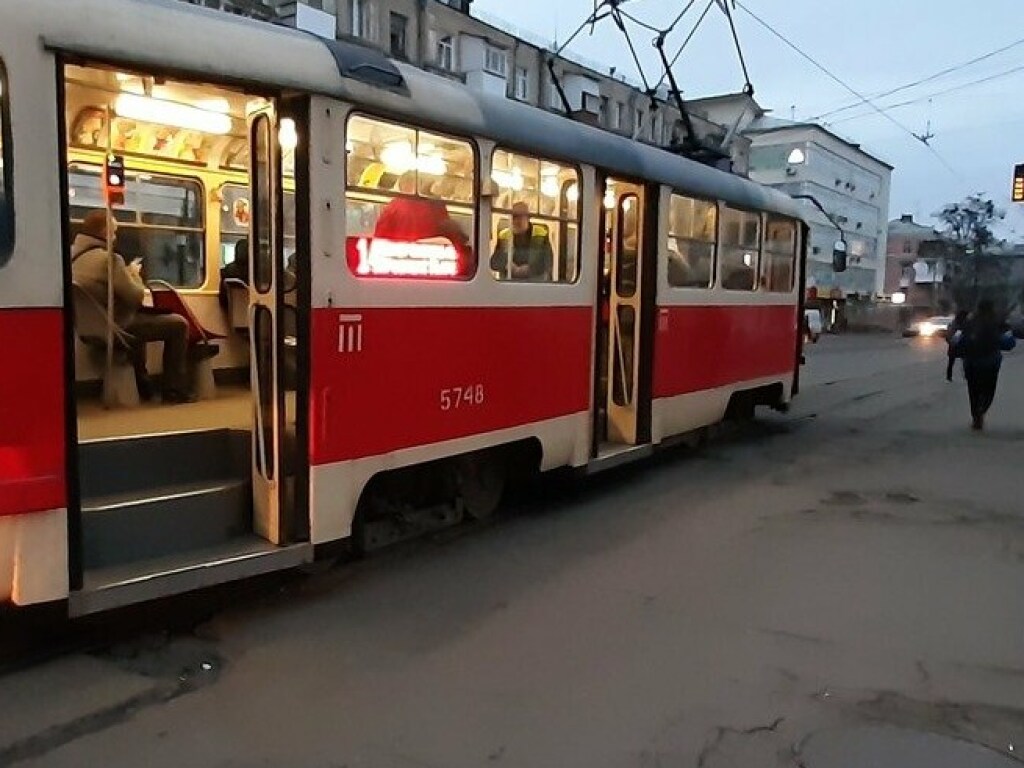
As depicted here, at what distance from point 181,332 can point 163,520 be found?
90.3 inches

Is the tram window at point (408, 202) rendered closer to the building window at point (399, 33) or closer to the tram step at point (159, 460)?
the tram step at point (159, 460)

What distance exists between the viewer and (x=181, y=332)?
21.3 feet

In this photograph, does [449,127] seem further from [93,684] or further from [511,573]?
[93,684]

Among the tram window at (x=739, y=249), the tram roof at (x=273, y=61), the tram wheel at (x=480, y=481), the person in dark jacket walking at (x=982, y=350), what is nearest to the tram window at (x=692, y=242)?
the tram window at (x=739, y=249)

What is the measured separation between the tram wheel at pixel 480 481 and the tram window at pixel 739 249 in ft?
11.5

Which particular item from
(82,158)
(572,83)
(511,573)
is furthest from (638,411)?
(572,83)

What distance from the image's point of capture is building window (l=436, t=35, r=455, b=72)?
34188 millimetres

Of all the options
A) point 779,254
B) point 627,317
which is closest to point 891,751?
point 627,317

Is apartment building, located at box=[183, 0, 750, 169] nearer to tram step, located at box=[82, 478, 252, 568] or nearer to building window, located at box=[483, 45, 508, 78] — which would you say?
building window, located at box=[483, 45, 508, 78]

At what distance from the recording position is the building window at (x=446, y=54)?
112ft

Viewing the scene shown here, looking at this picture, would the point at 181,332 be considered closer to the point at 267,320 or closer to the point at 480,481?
the point at 267,320

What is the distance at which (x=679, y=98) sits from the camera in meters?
9.28

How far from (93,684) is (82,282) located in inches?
108

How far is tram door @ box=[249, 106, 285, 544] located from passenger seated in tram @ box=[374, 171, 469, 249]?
1.90 feet
